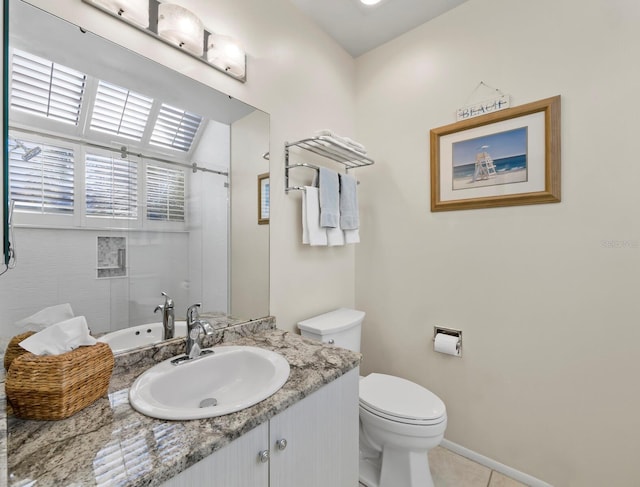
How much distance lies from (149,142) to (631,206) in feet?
6.52

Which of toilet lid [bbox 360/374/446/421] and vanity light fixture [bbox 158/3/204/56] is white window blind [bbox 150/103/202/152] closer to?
vanity light fixture [bbox 158/3/204/56]

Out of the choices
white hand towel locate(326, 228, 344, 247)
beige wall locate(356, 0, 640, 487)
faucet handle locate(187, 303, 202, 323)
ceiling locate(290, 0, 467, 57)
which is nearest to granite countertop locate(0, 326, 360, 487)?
faucet handle locate(187, 303, 202, 323)

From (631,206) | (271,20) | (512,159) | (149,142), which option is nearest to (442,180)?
(512,159)

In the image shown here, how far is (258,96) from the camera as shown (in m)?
1.48

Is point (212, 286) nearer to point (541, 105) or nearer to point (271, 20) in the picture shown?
point (271, 20)

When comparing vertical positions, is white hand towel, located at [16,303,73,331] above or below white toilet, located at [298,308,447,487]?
above

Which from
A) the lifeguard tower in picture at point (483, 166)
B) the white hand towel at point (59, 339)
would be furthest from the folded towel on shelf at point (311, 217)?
the white hand towel at point (59, 339)

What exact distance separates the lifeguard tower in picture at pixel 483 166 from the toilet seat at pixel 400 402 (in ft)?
3.88

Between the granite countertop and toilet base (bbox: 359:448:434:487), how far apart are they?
0.80 m

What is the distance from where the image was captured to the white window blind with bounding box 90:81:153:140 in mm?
992

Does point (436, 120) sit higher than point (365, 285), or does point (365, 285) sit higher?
point (436, 120)

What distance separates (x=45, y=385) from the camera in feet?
2.22

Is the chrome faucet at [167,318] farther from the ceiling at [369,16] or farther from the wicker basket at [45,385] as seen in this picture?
the ceiling at [369,16]

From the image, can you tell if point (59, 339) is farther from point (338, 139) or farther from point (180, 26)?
point (338, 139)
